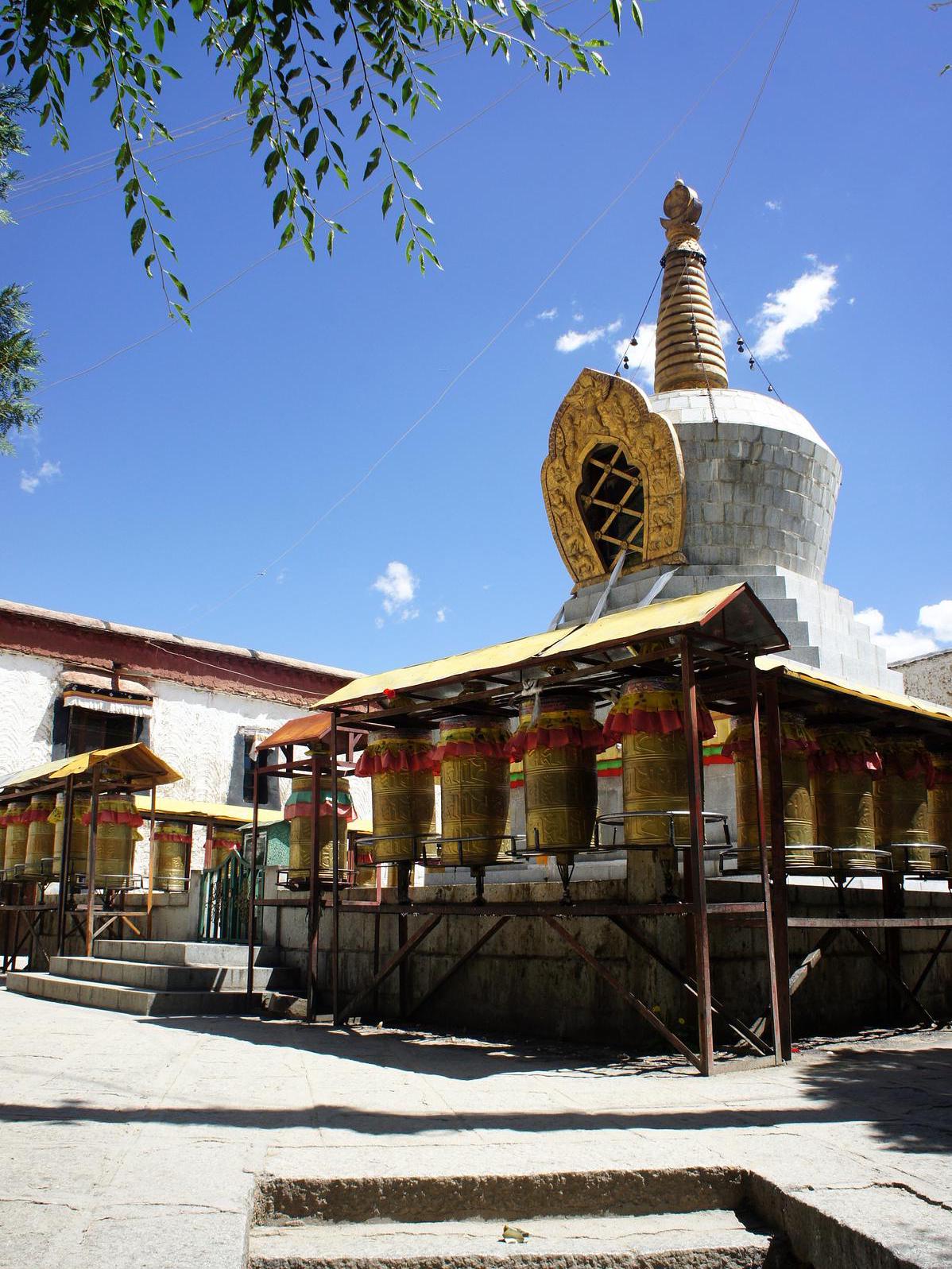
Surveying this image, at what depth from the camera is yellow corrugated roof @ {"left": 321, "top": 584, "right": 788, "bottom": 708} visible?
6.84 meters

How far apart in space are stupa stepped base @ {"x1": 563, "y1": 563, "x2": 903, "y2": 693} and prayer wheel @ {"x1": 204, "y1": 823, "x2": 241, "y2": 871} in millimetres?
9699

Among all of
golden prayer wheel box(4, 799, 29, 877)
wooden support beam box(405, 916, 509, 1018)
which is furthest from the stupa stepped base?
golden prayer wheel box(4, 799, 29, 877)

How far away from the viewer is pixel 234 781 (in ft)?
81.3

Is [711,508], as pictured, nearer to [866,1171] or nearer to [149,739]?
[866,1171]

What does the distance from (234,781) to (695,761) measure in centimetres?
1954

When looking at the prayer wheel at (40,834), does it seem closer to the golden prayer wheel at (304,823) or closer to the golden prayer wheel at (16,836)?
the golden prayer wheel at (16,836)

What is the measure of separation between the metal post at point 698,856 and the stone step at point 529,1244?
7.70 feet

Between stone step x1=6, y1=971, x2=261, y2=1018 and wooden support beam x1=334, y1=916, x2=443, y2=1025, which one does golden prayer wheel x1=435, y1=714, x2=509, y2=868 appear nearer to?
wooden support beam x1=334, y1=916, x2=443, y2=1025

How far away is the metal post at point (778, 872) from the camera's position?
7039 mm

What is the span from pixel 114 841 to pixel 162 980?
13.5ft

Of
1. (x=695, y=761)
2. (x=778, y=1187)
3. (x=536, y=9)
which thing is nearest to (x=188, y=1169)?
(x=778, y=1187)

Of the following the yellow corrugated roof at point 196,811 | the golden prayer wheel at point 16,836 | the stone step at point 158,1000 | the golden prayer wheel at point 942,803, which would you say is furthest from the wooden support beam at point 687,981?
the golden prayer wheel at point 16,836

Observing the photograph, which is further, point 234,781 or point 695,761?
point 234,781

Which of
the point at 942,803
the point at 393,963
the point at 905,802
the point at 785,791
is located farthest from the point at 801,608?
the point at 393,963
